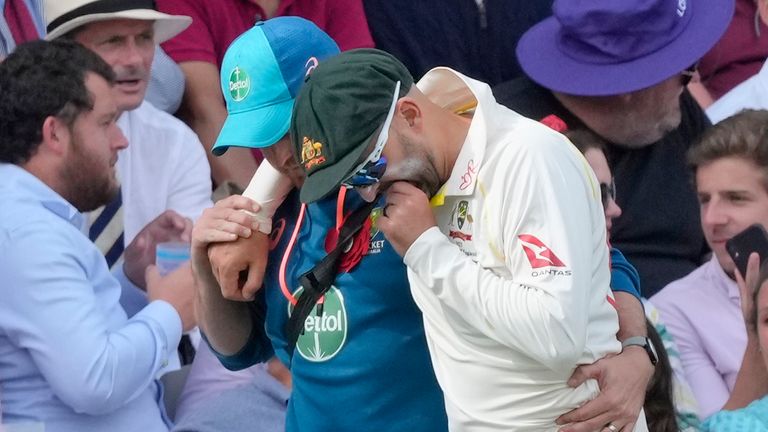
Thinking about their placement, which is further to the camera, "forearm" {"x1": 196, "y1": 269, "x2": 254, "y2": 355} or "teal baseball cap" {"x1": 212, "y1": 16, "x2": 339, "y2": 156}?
"forearm" {"x1": 196, "y1": 269, "x2": 254, "y2": 355}

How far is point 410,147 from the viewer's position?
2186 mm

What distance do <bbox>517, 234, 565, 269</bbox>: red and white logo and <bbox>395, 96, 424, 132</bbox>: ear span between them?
0.27m

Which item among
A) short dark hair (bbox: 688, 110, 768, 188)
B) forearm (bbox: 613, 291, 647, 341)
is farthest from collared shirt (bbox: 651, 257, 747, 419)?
forearm (bbox: 613, 291, 647, 341)

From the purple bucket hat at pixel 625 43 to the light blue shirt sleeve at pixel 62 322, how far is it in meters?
1.55

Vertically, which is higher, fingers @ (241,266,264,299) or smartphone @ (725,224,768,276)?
fingers @ (241,266,264,299)

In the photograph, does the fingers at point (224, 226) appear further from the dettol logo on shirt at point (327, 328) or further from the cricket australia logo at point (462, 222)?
the cricket australia logo at point (462, 222)

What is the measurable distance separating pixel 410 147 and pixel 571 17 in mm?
2053

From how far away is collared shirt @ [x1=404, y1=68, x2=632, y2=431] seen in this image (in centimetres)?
208

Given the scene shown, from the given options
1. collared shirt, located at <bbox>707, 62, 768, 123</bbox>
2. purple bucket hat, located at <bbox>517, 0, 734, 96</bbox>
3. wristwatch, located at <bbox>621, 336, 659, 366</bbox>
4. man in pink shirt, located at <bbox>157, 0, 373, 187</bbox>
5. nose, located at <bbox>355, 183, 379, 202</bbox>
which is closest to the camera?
nose, located at <bbox>355, 183, 379, 202</bbox>

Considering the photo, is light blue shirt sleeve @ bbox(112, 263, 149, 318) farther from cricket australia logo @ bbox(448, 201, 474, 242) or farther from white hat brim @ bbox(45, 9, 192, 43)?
cricket australia logo @ bbox(448, 201, 474, 242)

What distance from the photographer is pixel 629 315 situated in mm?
2490

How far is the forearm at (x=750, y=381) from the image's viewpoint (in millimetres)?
3170

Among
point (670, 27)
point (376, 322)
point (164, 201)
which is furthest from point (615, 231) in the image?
point (376, 322)

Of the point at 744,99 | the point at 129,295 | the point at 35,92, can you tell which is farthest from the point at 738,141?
the point at 35,92
